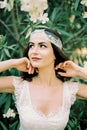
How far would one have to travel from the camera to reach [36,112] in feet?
9.71

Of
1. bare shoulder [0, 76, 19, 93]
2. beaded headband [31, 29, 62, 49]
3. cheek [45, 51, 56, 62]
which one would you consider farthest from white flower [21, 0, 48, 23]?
bare shoulder [0, 76, 19, 93]

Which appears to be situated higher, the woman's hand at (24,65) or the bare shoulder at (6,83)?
the woman's hand at (24,65)

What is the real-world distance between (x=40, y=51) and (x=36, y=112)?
1.21 ft

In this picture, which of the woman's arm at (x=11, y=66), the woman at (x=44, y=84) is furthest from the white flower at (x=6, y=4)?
the woman's arm at (x=11, y=66)

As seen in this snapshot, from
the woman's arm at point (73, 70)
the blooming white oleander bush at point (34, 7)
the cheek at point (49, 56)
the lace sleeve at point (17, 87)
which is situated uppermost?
the blooming white oleander bush at point (34, 7)

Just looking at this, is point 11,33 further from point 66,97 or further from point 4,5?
point 66,97

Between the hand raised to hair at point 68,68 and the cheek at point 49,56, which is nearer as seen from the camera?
the cheek at point 49,56

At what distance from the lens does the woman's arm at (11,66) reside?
2.95 metres

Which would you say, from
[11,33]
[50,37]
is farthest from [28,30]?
[50,37]

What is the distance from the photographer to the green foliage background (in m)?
3.57

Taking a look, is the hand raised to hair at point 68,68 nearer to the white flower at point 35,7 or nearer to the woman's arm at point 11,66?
the woman's arm at point 11,66

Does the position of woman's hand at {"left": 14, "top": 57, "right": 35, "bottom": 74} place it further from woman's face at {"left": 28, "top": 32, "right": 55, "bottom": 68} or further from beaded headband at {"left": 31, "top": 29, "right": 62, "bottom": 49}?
beaded headband at {"left": 31, "top": 29, "right": 62, "bottom": 49}

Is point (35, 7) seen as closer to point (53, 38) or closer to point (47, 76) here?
point (53, 38)

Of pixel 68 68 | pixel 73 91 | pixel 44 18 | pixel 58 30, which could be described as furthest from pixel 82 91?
pixel 58 30
